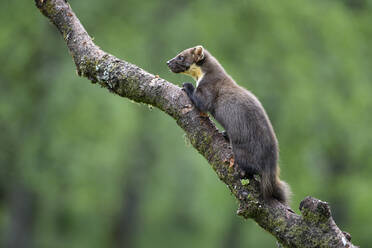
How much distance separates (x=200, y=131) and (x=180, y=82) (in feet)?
34.8

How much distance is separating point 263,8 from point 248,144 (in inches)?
390

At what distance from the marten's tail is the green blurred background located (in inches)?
356

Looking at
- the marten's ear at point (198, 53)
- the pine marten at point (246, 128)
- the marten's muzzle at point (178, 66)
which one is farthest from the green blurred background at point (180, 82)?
the pine marten at point (246, 128)

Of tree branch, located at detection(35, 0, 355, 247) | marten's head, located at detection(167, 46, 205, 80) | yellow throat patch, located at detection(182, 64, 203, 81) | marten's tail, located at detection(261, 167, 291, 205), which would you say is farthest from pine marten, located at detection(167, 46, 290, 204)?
marten's head, located at detection(167, 46, 205, 80)

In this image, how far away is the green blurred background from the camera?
544 inches

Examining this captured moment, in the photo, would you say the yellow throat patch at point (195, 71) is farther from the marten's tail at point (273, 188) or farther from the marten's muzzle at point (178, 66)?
the marten's tail at point (273, 188)

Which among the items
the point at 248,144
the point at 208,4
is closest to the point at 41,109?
the point at 208,4

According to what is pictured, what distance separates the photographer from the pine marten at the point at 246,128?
4535mm

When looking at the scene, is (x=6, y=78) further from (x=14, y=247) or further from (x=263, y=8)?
(x=263, y=8)

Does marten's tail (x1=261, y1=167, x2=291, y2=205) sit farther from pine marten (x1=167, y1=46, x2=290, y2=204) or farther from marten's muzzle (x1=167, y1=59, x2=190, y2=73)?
marten's muzzle (x1=167, y1=59, x2=190, y2=73)

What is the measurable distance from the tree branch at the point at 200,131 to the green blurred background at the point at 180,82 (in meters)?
8.69

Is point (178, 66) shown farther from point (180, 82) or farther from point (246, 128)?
point (180, 82)

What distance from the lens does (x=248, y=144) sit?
4.86m

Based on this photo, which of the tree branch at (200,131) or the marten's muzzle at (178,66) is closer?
the tree branch at (200,131)
